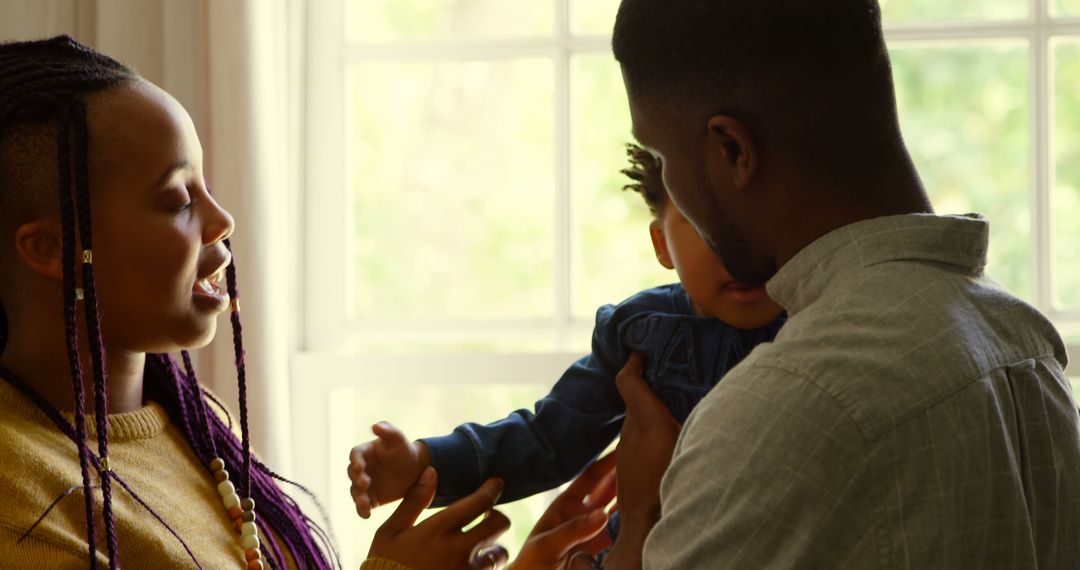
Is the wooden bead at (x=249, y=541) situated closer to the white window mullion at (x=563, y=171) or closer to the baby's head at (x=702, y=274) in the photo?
the baby's head at (x=702, y=274)

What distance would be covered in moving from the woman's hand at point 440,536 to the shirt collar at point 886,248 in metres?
0.65

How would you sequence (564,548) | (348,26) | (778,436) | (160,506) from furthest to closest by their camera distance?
(348,26)
(564,548)
(160,506)
(778,436)

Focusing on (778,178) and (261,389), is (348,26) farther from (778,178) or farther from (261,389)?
(778,178)

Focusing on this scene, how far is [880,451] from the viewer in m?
0.85

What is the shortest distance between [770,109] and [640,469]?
0.56 m

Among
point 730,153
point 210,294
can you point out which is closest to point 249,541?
point 210,294

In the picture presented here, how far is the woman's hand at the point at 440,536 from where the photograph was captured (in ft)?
4.74

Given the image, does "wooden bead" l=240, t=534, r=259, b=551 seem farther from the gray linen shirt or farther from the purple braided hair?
the gray linen shirt

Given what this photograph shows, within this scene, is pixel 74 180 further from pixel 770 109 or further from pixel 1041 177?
pixel 1041 177

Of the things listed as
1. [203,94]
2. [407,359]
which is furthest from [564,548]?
[203,94]

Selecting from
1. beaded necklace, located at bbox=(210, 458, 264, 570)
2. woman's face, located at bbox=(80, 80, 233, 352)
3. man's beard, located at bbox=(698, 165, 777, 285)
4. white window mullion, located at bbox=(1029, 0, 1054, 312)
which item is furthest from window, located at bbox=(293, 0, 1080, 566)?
man's beard, located at bbox=(698, 165, 777, 285)

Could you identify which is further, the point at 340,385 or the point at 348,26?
the point at 348,26

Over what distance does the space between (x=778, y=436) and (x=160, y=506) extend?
793 mm

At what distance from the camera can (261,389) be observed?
210 cm
